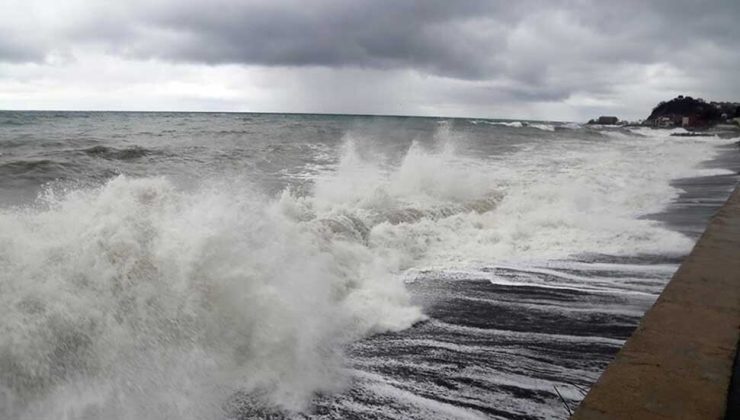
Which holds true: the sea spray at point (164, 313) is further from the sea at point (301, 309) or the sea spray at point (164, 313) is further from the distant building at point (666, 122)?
the distant building at point (666, 122)

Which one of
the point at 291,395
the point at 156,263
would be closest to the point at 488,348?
the point at 291,395

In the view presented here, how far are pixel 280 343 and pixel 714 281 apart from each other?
3.50 m

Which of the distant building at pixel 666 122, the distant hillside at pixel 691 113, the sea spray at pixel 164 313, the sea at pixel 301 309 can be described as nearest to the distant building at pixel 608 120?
the distant hillside at pixel 691 113

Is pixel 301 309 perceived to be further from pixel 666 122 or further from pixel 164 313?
pixel 666 122

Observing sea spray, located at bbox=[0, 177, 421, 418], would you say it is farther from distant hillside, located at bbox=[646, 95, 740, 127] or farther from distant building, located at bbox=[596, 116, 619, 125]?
distant building, located at bbox=[596, 116, 619, 125]

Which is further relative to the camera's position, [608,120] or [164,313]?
[608,120]

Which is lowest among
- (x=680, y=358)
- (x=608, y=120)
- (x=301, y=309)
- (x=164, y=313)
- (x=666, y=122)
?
(x=301, y=309)

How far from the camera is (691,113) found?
73.6m

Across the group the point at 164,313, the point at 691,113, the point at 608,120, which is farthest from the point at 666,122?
the point at 164,313

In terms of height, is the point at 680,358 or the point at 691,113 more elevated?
the point at 691,113

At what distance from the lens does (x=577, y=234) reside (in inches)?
289

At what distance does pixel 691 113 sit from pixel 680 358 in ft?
285

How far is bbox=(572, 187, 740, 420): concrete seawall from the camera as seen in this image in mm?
2238

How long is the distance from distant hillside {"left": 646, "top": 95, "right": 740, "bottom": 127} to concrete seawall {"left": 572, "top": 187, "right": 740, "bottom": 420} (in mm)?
73595
